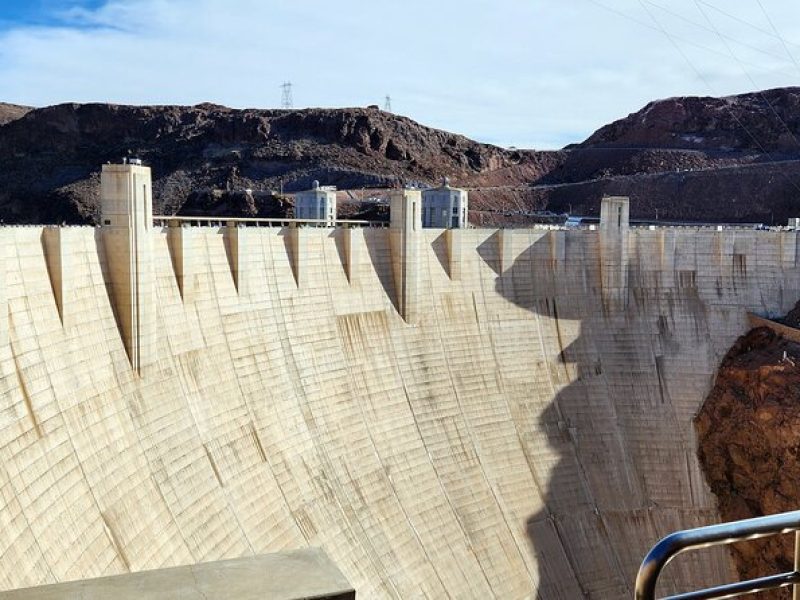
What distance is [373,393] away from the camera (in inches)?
756

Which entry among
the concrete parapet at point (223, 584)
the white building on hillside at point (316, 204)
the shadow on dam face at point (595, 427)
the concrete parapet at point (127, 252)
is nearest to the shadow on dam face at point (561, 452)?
the shadow on dam face at point (595, 427)

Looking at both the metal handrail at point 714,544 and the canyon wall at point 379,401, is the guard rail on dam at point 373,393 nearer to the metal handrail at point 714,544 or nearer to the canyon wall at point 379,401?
the canyon wall at point 379,401

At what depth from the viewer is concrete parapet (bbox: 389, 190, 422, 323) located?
20.9 m

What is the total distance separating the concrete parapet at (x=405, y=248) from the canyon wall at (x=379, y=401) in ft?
0.66

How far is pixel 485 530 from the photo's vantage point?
19406mm

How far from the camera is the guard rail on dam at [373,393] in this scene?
11.4 meters

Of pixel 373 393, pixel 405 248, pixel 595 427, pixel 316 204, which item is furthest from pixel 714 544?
pixel 316 204

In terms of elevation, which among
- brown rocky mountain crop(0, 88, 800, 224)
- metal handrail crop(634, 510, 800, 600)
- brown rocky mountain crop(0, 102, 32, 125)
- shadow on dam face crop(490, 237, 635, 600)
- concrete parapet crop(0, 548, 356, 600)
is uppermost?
brown rocky mountain crop(0, 102, 32, 125)

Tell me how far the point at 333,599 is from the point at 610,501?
20547mm

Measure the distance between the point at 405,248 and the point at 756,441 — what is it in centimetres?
1157

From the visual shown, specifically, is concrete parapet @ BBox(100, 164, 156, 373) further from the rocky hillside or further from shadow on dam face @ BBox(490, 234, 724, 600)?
the rocky hillside

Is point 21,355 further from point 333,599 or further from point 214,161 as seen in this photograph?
point 214,161

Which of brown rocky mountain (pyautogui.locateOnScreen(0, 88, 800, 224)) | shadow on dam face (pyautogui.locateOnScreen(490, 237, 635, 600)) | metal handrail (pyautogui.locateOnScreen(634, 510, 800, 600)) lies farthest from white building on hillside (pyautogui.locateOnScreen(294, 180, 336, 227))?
metal handrail (pyautogui.locateOnScreen(634, 510, 800, 600))

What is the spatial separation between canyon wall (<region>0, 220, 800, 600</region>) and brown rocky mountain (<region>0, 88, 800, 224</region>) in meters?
31.4
